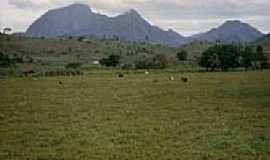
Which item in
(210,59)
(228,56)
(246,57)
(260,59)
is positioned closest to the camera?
(228,56)

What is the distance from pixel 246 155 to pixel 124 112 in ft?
45.8

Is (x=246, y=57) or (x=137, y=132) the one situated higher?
(x=246, y=57)

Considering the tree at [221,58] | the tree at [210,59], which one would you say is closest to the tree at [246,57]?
the tree at [221,58]

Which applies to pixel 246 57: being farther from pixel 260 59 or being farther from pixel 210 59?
pixel 210 59

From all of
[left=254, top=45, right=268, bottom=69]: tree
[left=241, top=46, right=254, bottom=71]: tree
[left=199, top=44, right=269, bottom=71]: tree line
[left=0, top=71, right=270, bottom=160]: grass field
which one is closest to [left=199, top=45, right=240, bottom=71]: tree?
[left=199, top=44, right=269, bottom=71]: tree line

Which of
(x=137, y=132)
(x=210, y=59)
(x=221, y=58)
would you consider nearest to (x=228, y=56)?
(x=221, y=58)

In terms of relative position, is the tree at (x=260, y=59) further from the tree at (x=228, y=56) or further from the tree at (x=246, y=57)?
the tree at (x=228, y=56)

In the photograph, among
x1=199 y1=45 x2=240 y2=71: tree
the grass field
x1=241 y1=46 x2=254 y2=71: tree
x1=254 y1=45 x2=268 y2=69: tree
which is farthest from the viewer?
x1=254 y1=45 x2=268 y2=69: tree

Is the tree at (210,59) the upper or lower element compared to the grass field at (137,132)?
upper

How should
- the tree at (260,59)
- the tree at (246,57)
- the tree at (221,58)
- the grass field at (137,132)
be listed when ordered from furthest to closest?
the tree at (260,59), the tree at (246,57), the tree at (221,58), the grass field at (137,132)

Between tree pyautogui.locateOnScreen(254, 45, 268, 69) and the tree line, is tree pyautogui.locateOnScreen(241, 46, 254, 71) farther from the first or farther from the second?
tree pyautogui.locateOnScreen(254, 45, 268, 69)

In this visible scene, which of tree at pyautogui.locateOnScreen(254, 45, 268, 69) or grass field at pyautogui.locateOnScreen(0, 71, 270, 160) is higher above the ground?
tree at pyautogui.locateOnScreen(254, 45, 268, 69)

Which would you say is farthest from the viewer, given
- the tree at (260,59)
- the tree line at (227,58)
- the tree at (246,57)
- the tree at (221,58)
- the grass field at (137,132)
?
the tree at (260,59)

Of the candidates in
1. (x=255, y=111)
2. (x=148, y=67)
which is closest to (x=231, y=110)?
(x=255, y=111)
